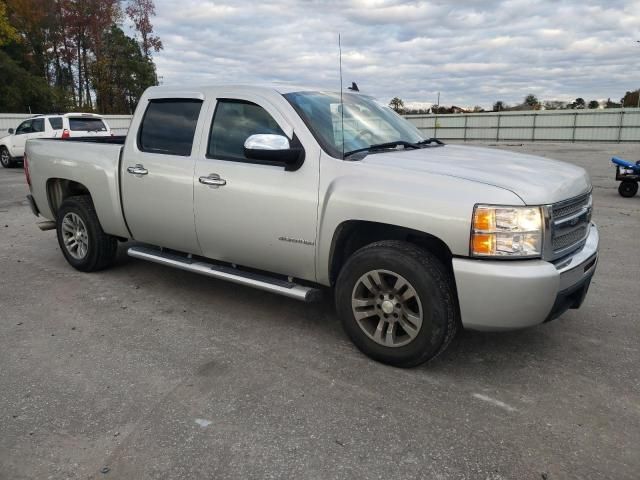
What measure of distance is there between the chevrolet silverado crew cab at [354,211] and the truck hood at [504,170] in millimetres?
16

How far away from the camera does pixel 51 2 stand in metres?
43.0

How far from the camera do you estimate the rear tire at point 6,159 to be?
18.0 meters

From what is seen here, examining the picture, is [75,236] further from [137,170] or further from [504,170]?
[504,170]

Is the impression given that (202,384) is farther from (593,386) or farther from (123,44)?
(123,44)

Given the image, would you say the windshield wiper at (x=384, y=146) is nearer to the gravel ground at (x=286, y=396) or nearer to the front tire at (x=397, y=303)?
the front tire at (x=397, y=303)

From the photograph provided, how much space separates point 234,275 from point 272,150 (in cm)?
112

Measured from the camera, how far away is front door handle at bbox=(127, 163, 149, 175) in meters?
4.48

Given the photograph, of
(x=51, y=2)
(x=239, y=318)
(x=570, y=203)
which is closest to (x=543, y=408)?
(x=570, y=203)

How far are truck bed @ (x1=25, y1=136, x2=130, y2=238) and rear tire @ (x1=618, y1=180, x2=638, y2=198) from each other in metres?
10.0

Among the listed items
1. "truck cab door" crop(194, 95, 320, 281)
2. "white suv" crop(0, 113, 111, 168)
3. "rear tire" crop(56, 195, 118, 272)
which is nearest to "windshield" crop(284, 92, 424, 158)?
"truck cab door" crop(194, 95, 320, 281)

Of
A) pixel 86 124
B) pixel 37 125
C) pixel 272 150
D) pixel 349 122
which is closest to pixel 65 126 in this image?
pixel 86 124

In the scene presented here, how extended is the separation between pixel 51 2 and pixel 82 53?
5.05 m

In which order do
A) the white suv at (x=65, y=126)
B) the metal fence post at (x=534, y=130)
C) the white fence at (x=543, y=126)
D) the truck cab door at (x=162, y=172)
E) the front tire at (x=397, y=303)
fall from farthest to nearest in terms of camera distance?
the metal fence post at (x=534, y=130) → the white fence at (x=543, y=126) → the white suv at (x=65, y=126) → the truck cab door at (x=162, y=172) → the front tire at (x=397, y=303)

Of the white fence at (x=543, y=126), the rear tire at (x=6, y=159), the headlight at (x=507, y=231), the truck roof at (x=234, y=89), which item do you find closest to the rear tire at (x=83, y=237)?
the truck roof at (x=234, y=89)
